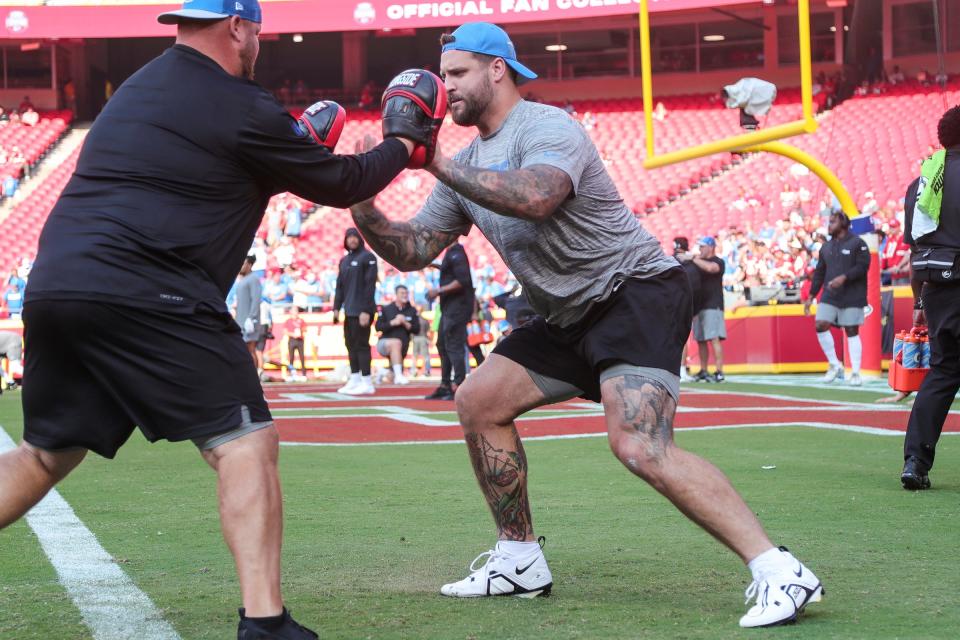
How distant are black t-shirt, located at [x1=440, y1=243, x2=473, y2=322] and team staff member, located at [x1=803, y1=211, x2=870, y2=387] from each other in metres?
4.50

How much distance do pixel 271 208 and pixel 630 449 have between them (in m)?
28.7

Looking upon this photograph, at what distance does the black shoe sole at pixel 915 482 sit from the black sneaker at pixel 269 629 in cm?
396

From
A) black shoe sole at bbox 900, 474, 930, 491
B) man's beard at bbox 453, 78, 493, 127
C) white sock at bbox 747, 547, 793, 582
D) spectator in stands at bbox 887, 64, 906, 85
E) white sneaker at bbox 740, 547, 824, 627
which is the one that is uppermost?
spectator in stands at bbox 887, 64, 906, 85

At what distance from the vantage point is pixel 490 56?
14.0ft

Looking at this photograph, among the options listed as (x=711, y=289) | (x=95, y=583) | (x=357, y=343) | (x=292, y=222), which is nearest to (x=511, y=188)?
(x=95, y=583)

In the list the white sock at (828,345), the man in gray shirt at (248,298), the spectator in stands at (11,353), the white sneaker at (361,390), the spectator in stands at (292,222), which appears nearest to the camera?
the white sneaker at (361,390)

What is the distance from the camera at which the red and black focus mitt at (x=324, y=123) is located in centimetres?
386

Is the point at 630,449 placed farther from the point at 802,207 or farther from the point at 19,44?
the point at 19,44

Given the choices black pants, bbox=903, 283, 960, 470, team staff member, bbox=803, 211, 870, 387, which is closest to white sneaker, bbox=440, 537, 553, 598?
black pants, bbox=903, 283, 960, 470

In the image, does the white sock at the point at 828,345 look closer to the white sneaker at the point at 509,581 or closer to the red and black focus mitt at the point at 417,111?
the white sneaker at the point at 509,581

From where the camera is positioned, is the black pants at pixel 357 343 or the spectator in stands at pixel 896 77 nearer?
the black pants at pixel 357 343

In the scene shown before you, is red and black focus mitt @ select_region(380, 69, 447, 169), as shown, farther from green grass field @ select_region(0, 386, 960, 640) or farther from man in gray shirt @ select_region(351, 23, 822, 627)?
green grass field @ select_region(0, 386, 960, 640)

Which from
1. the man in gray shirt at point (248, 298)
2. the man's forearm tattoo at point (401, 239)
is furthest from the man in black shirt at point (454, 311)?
the man's forearm tattoo at point (401, 239)

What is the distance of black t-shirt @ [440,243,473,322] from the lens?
14.0 m
